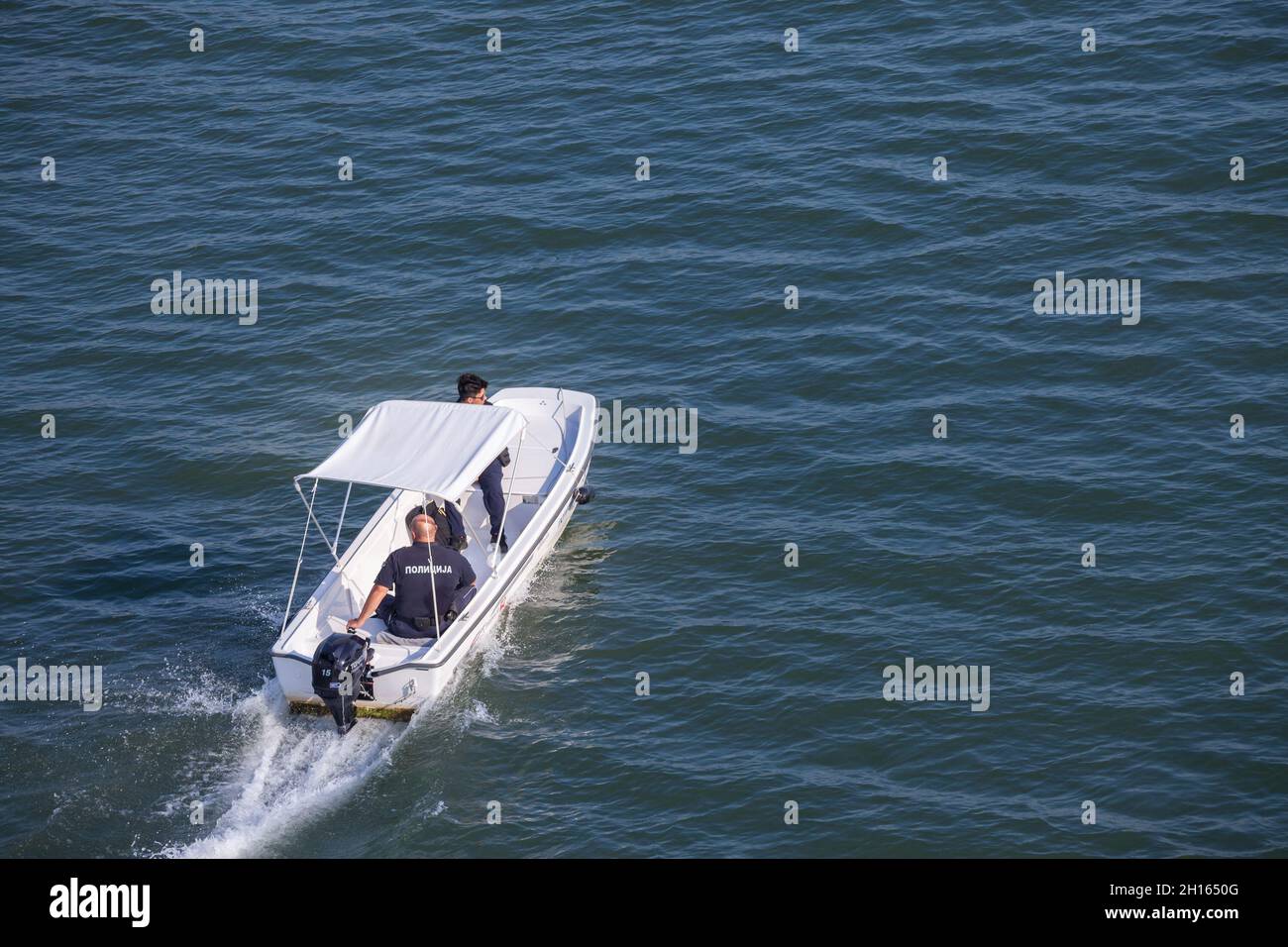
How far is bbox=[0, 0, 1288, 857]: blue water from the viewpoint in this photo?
48.3 feet

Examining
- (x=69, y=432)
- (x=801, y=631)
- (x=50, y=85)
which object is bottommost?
(x=801, y=631)

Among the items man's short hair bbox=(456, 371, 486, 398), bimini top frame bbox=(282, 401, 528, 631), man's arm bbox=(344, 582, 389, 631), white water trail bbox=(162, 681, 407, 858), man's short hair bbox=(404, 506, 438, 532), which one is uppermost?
man's short hair bbox=(456, 371, 486, 398)

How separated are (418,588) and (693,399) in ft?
20.9

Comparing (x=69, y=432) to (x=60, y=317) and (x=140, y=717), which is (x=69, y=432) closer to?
(x=60, y=317)

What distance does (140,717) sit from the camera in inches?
626

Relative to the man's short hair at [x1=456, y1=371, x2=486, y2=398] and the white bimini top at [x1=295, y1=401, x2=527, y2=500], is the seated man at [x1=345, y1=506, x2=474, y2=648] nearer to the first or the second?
the white bimini top at [x1=295, y1=401, x2=527, y2=500]

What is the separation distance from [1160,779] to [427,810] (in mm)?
6888

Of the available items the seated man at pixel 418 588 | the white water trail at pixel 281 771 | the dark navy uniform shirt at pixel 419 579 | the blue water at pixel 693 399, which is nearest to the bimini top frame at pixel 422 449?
the seated man at pixel 418 588

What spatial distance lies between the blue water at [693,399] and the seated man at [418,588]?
0.86 meters

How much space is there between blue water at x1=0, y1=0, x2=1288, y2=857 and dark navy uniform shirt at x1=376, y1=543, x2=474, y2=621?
40.6 inches

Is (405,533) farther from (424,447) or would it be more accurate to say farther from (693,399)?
(693,399)

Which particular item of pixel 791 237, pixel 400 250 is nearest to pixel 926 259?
pixel 791 237

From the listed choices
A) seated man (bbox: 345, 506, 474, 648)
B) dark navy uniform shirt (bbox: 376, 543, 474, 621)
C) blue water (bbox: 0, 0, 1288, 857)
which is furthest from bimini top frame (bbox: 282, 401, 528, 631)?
blue water (bbox: 0, 0, 1288, 857)

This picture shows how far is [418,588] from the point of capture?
1602cm
